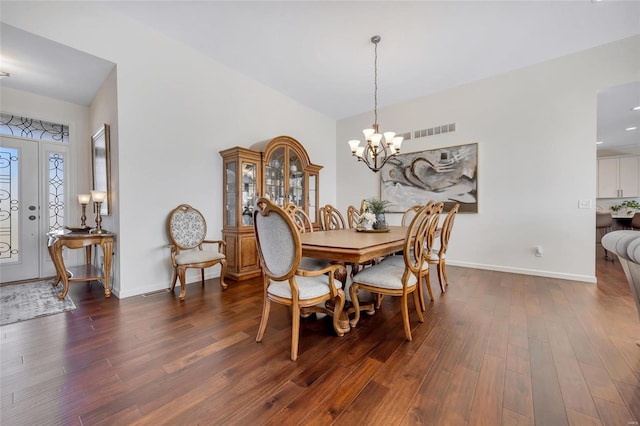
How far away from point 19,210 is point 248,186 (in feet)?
10.5

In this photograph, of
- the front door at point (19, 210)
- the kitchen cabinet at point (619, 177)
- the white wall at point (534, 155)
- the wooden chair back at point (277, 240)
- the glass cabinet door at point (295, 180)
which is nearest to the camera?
the wooden chair back at point (277, 240)

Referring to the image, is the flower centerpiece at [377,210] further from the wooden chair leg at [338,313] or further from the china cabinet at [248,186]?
the china cabinet at [248,186]

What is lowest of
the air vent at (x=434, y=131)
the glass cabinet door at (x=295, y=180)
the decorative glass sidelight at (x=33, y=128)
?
the glass cabinet door at (x=295, y=180)

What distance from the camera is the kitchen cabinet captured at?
6.11 m

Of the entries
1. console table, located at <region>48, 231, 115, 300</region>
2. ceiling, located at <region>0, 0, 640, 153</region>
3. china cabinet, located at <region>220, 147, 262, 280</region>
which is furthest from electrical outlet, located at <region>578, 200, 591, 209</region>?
console table, located at <region>48, 231, 115, 300</region>

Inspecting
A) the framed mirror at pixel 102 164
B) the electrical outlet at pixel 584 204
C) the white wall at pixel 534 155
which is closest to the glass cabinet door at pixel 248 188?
the framed mirror at pixel 102 164

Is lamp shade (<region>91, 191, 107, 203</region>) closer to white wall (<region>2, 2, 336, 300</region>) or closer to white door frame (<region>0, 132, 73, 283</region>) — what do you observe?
white wall (<region>2, 2, 336, 300</region>)

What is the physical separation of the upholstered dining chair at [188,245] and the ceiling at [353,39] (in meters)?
1.84

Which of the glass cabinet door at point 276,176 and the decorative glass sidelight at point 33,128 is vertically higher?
the decorative glass sidelight at point 33,128

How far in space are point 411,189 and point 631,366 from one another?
137 inches

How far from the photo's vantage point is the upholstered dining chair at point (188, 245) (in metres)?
2.89

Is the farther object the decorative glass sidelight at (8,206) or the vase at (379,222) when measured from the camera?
the decorative glass sidelight at (8,206)

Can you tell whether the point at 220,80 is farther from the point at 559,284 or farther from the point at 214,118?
the point at 559,284

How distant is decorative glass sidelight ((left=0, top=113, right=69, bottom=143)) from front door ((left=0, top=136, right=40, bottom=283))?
0.38ft
